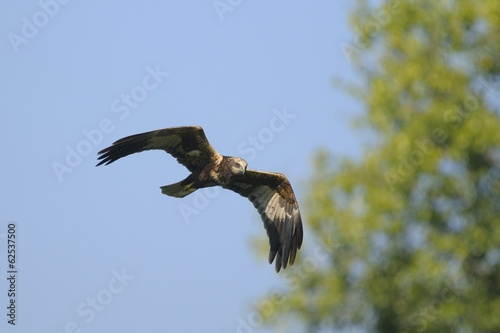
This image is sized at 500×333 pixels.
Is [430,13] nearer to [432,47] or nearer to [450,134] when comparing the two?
[432,47]

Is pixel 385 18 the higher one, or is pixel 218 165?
pixel 385 18

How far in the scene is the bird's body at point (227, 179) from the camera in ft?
55.1

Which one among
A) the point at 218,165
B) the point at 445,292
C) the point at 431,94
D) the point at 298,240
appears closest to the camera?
the point at 218,165

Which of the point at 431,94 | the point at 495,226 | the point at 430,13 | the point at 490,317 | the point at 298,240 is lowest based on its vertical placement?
the point at 298,240

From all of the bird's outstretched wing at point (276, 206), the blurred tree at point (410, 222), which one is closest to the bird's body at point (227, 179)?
the bird's outstretched wing at point (276, 206)

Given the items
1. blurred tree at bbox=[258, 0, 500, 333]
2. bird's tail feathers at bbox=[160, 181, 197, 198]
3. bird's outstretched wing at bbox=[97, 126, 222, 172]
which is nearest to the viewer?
bird's outstretched wing at bbox=[97, 126, 222, 172]

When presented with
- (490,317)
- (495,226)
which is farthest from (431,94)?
(490,317)

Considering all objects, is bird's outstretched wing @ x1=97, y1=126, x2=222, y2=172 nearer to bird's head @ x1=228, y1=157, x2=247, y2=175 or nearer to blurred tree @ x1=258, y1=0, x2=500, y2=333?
bird's head @ x1=228, y1=157, x2=247, y2=175

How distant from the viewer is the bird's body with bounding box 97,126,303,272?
661 inches

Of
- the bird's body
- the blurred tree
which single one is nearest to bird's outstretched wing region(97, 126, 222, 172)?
the bird's body

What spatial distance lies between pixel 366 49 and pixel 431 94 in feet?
6.11

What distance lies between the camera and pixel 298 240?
1831 centimetres

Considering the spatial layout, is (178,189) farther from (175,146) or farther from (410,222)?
(410,222)

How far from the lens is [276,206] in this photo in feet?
60.8
